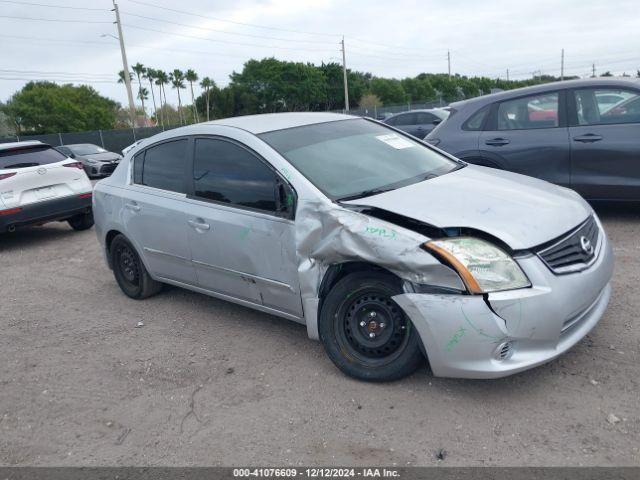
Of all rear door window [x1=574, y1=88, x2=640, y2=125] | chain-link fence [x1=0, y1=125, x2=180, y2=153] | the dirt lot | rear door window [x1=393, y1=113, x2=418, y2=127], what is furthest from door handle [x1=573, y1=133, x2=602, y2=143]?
chain-link fence [x1=0, y1=125, x2=180, y2=153]

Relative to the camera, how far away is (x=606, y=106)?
20.9ft

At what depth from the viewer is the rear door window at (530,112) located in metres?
6.64

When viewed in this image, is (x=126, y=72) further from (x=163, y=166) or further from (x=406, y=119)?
(x=163, y=166)

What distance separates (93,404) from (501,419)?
2.47 meters

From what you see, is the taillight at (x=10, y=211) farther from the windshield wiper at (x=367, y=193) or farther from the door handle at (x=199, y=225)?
the windshield wiper at (x=367, y=193)

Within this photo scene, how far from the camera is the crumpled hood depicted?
10.7ft

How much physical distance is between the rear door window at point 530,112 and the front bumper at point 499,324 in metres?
3.97

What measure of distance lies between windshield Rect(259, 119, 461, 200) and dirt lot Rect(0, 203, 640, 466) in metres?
1.22

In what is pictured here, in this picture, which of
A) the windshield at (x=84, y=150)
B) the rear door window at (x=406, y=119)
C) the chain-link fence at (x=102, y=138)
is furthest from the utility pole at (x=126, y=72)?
the rear door window at (x=406, y=119)

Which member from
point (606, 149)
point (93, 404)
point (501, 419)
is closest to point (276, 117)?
point (93, 404)

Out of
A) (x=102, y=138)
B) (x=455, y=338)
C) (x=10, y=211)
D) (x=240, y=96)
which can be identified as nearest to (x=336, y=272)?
(x=455, y=338)

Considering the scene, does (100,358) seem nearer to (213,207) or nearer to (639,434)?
(213,207)

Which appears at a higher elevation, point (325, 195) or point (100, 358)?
point (325, 195)

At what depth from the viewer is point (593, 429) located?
2.94 meters
